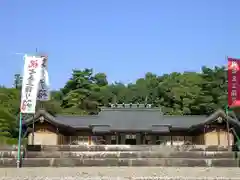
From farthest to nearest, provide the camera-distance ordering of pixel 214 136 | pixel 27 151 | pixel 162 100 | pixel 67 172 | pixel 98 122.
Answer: pixel 162 100, pixel 98 122, pixel 214 136, pixel 27 151, pixel 67 172

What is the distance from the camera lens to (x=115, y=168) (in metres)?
16.6

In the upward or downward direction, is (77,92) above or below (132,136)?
above

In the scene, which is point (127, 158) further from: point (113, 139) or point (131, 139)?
point (113, 139)

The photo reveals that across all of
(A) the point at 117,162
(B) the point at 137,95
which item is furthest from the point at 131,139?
(B) the point at 137,95

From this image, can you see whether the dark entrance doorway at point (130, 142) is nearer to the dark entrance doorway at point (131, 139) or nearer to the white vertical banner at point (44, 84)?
the dark entrance doorway at point (131, 139)

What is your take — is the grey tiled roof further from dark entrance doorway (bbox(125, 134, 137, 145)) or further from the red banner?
the red banner

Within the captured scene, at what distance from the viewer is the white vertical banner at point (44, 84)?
66.2 feet

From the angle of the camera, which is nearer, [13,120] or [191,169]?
[191,169]

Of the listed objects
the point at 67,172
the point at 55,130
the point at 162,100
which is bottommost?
the point at 67,172

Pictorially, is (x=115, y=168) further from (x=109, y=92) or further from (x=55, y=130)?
(x=109, y=92)

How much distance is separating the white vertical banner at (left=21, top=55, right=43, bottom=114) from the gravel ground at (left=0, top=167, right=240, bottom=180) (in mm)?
3960

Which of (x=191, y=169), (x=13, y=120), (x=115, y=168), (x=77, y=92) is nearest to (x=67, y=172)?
(x=115, y=168)

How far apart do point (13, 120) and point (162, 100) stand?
3146 cm

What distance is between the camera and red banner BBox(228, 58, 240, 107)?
23.3 m
